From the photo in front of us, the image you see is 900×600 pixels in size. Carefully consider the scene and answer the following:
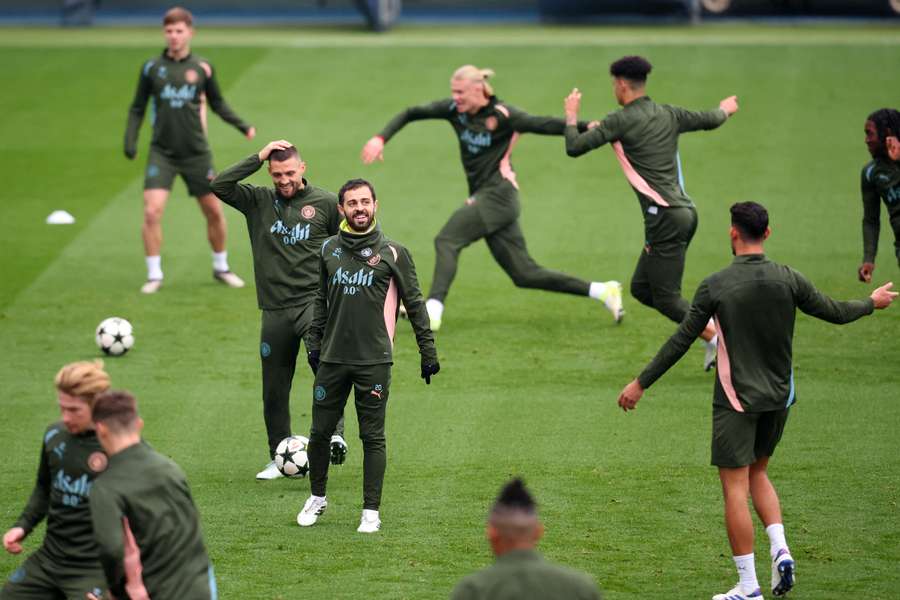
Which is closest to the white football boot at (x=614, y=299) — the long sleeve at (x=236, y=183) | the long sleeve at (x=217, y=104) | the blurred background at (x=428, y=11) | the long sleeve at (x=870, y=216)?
the long sleeve at (x=870, y=216)

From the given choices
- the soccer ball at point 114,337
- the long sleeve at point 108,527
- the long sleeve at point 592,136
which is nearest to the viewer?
Result: the long sleeve at point 108,527

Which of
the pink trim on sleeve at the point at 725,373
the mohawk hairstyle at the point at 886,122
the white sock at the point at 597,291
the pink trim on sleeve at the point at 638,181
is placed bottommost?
the white sock at the point at 597,291

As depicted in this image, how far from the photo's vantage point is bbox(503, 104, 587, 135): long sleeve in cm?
1371

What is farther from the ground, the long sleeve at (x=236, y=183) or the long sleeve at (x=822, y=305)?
the long sleeve at (x=236, y=183)

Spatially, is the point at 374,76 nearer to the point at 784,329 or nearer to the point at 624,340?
the point at 624,340

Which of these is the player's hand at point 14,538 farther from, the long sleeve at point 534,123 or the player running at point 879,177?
the long sleeve at point 534,123

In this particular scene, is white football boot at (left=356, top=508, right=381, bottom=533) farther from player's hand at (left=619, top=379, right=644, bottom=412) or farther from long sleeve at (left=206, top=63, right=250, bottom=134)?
long sleeve at (left=206, top=63, right=250, bottom=134)

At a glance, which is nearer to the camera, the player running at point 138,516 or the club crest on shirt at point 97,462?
the player running at point 138,516

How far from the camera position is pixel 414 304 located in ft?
30.9

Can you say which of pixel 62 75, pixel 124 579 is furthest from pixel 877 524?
pixel 62 75

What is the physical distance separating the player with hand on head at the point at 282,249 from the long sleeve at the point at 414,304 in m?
1.23

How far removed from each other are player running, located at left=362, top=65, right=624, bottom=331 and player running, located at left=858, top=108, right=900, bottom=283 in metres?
3.17

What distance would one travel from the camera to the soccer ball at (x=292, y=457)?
10.5m

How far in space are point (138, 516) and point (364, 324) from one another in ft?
10.0
